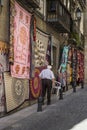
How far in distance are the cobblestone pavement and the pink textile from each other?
1.41m

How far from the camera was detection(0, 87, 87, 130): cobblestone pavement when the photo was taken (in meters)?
11.8

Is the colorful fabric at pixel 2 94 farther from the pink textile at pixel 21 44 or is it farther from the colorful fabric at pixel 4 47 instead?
the pink textile at pixel 21 44

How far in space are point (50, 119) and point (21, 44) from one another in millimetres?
3612

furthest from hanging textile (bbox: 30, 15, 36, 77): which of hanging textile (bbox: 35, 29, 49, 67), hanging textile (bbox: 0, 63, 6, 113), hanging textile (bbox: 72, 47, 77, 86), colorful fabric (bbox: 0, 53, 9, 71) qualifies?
hanging textile (bbox: 72, 47, 77, 86)

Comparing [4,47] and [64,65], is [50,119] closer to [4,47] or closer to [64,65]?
[4,47]

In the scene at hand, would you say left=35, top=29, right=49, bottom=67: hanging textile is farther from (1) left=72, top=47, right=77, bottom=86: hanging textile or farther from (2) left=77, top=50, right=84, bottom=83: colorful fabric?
(2) left=77, top=50, right=84, bottom=83: colorful fabric

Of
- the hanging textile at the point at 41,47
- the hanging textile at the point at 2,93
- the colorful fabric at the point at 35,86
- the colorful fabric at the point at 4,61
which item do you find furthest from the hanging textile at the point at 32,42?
the hanging textile at the point at 2,93

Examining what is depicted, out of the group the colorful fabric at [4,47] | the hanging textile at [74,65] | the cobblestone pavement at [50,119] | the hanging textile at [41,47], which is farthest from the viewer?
the hanging textile at [74,65]

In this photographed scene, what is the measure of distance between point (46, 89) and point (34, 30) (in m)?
2.59

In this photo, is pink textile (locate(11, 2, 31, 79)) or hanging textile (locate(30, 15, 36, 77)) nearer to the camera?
pink textile (locate(11, 2, 31, 79))

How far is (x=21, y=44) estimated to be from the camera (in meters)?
16.0

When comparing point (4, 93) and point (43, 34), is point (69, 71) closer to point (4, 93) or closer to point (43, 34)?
point (43, 34)

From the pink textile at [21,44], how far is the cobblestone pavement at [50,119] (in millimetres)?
1409

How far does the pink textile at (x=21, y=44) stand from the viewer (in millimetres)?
15211
